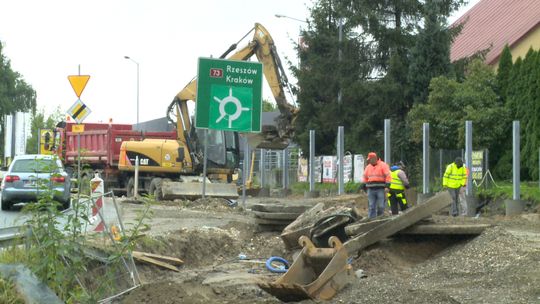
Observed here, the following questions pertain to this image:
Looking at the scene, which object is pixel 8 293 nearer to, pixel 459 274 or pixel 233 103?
pixel 459 274

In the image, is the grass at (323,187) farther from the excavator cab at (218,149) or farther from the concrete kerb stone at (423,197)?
the concrete kerb stone at (423,197)

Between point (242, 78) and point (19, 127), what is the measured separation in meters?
20.5

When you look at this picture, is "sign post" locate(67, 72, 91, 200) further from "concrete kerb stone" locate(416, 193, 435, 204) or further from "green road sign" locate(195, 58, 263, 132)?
"concrete kerb stone" locate(416, 193, 435, 204)

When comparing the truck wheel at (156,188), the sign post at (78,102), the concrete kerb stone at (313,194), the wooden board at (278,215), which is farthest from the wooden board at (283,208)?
the concrete kerb stone at (313,194)

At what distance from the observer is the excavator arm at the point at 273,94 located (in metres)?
29.4

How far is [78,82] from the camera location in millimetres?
20859

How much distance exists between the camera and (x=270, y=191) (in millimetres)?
41344

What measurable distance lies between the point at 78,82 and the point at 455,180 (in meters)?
A: 9.53

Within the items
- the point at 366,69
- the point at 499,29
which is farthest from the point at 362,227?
the point at 499,29

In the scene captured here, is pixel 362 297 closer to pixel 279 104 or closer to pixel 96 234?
pixel 96 234

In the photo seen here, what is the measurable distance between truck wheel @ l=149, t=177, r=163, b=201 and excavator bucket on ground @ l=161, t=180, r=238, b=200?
0.28 metres

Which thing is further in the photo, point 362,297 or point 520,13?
point 520,13

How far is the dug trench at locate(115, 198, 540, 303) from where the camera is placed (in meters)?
9.45

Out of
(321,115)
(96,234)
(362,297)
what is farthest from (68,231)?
(321,115)
